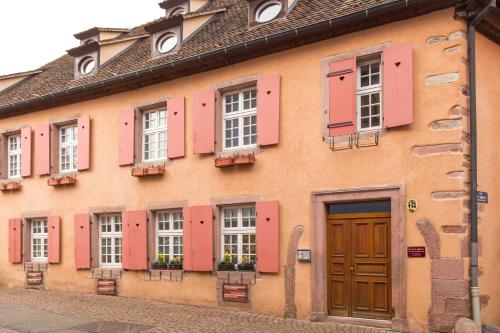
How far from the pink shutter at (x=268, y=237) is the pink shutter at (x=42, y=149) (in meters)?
6.76

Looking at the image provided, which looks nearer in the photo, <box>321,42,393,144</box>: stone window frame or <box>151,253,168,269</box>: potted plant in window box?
<box>321,42,393,144</box>: stone window frame

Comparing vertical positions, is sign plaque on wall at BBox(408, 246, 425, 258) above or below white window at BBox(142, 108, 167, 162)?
below

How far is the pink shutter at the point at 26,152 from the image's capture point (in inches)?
657

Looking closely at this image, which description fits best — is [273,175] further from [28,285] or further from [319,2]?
[28,285]

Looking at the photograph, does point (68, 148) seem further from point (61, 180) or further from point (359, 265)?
point (359, 265)

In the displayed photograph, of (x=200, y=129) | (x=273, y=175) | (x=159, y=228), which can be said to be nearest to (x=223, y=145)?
(x=200, y=129)

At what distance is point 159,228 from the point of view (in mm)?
14016

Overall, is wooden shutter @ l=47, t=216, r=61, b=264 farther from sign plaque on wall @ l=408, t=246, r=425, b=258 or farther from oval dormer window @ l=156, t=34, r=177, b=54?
sign plaque on wall @ l=408, t=246, r=425, b=258

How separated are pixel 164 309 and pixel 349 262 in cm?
396

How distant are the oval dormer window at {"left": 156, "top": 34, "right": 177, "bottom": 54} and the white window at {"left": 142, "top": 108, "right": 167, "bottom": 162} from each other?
1410mm

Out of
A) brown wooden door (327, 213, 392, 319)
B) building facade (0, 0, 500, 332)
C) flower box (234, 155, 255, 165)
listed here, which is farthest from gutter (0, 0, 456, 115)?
brown wooden door (327, 213, 392, 319)

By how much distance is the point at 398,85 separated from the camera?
10.3 metres

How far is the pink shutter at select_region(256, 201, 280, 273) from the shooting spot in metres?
11.6

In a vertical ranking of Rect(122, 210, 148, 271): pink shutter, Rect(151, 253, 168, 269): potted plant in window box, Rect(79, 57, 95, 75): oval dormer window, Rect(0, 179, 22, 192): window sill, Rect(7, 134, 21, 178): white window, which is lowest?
Rect(151, 253, 168, 269): potted plant in window box
